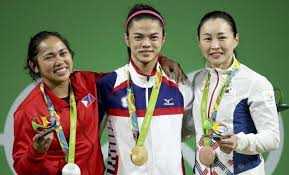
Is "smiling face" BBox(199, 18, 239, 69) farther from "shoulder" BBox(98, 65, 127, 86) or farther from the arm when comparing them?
"shoulder" BBox(98, 65, 127, 86)

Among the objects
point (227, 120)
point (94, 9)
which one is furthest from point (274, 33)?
point (227, 120)

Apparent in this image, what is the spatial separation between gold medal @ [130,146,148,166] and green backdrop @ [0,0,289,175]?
4.60 feet

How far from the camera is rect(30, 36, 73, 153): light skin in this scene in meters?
2.46

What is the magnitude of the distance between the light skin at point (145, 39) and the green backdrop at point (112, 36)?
1261 mm

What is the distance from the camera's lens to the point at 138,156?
239 centimetres

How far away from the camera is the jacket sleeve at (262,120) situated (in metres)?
2.35

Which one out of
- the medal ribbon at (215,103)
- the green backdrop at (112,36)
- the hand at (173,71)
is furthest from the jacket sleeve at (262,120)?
the green backdrop at (112,36)

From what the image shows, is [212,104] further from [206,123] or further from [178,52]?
[178,52]

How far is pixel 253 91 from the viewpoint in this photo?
246 centimetres

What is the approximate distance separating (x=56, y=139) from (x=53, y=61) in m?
0.38

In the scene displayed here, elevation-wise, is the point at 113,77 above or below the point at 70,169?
above

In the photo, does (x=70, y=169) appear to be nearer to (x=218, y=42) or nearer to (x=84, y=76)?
(x=84, y=76)

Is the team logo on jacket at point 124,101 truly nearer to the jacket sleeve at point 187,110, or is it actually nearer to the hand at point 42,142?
the jacket sleeve at point 187,110

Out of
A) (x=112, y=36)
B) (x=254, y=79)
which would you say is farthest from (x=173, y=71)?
(x=112, y=36)
